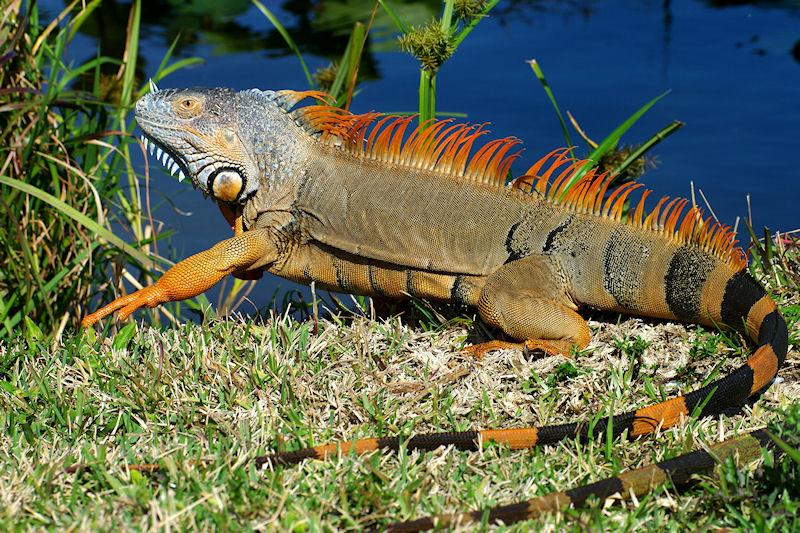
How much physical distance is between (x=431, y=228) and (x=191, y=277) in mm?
952

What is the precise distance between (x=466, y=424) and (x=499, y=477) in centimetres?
37

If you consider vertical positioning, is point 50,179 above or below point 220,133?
below

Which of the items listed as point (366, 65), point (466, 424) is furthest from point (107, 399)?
point (366, 65)

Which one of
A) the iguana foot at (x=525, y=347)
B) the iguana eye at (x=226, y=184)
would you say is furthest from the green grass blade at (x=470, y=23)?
the iguana foot at (x=525, y=347)

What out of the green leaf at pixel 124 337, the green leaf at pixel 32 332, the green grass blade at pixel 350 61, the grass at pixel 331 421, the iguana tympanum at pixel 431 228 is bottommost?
the green leaf at pixel 32 332

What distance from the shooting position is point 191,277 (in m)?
4.17

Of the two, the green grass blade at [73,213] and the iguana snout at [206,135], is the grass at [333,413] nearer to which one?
the green grass blade at [73,213]

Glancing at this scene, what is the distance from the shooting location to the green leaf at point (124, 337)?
4.12 metres

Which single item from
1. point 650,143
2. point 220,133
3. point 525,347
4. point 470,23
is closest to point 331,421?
point 525,347

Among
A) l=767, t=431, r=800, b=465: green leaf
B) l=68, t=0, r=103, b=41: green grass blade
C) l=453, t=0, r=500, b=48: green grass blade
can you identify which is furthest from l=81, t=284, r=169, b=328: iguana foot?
l=767, t=431, r=800, b=465: green leaf

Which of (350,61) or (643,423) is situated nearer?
(643,423)

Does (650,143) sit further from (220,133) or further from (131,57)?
(131,57)

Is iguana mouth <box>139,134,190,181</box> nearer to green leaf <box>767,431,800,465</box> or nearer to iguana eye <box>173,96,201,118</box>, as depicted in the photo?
iguana eye <box>173,96,201,118</box>

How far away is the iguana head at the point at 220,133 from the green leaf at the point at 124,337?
64 centimetres
